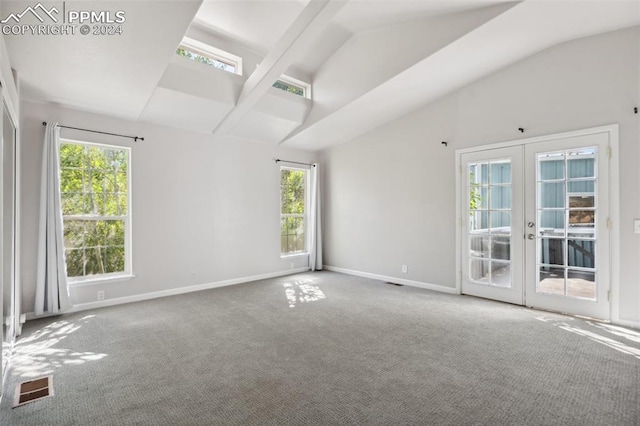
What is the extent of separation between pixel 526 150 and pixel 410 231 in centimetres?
201

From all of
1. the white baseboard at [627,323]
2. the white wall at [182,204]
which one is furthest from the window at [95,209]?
the white baseboard at [627,323]

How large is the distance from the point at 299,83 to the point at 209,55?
1.48 m

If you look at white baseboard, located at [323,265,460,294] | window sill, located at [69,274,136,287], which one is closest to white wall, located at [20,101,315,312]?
window sill, located at [69,274,136,287]

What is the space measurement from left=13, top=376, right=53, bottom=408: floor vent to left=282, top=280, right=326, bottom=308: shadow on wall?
2.48 metres

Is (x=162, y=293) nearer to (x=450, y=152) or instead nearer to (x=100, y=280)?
(x=100, y=280)

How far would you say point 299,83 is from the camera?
17.7ft

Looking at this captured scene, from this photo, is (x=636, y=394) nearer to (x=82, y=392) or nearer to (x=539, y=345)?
(x=539, y=345)

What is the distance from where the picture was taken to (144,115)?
14.6ft

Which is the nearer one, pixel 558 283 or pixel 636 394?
pixel 636 394

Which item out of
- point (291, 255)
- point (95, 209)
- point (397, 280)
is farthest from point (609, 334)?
point (95, 209)

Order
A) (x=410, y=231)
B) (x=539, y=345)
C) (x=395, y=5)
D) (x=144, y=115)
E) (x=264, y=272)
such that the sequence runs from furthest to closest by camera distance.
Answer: (x=264, y=272)
(x=410, y=231)
(x=144, y=115)
(x=395, y=5)
(x=539, y=345)

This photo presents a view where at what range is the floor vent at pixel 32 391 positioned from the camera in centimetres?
217

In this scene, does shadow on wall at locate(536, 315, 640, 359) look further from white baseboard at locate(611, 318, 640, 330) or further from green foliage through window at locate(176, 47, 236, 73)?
green foliage through window at locate(176, 47, 236, 73)

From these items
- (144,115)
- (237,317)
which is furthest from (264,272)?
(144,115)
